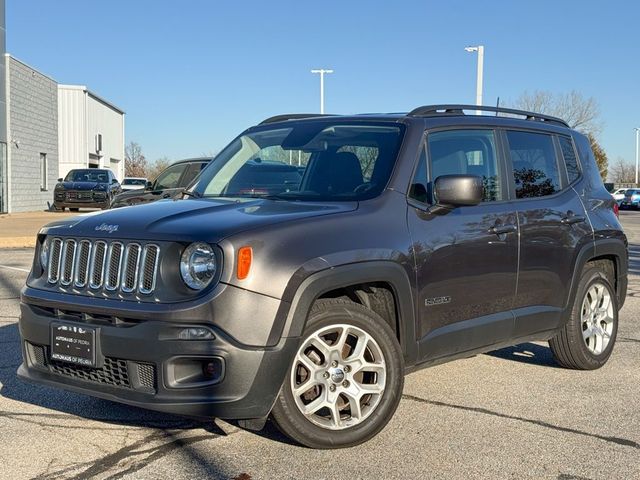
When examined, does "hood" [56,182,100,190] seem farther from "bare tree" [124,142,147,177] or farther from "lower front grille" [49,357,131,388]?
"bare tree" [124,142,147,177]

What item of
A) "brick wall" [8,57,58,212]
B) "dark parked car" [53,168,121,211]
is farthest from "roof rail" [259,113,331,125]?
"brick wall" [8,57,58,212]

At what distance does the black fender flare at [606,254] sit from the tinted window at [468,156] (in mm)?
992

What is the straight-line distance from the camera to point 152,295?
3816 millimetres

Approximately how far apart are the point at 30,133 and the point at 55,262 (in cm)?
3078

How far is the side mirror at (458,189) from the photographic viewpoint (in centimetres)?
457

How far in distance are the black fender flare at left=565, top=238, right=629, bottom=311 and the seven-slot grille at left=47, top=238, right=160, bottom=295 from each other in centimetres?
328

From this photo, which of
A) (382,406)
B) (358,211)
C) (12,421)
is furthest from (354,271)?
(12,421)

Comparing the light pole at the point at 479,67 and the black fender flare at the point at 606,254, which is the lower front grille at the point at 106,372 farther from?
the light pole at the point at 479,67

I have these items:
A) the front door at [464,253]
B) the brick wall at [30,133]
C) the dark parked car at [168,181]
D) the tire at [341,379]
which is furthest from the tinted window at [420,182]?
the brick wall at [30,133]

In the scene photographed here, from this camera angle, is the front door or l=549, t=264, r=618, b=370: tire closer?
the front door

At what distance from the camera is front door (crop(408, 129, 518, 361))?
461cm

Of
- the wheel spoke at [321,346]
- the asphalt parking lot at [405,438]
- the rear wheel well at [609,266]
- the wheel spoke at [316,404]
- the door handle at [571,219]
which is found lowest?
the asphalt parking lot at [405,438]

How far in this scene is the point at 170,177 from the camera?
1574 cm

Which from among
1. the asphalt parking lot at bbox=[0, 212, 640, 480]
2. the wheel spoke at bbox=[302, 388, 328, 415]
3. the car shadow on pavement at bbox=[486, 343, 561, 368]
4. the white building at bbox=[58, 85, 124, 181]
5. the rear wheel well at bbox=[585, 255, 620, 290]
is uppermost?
the white building at bbox=[58, 85, 124, 181]
